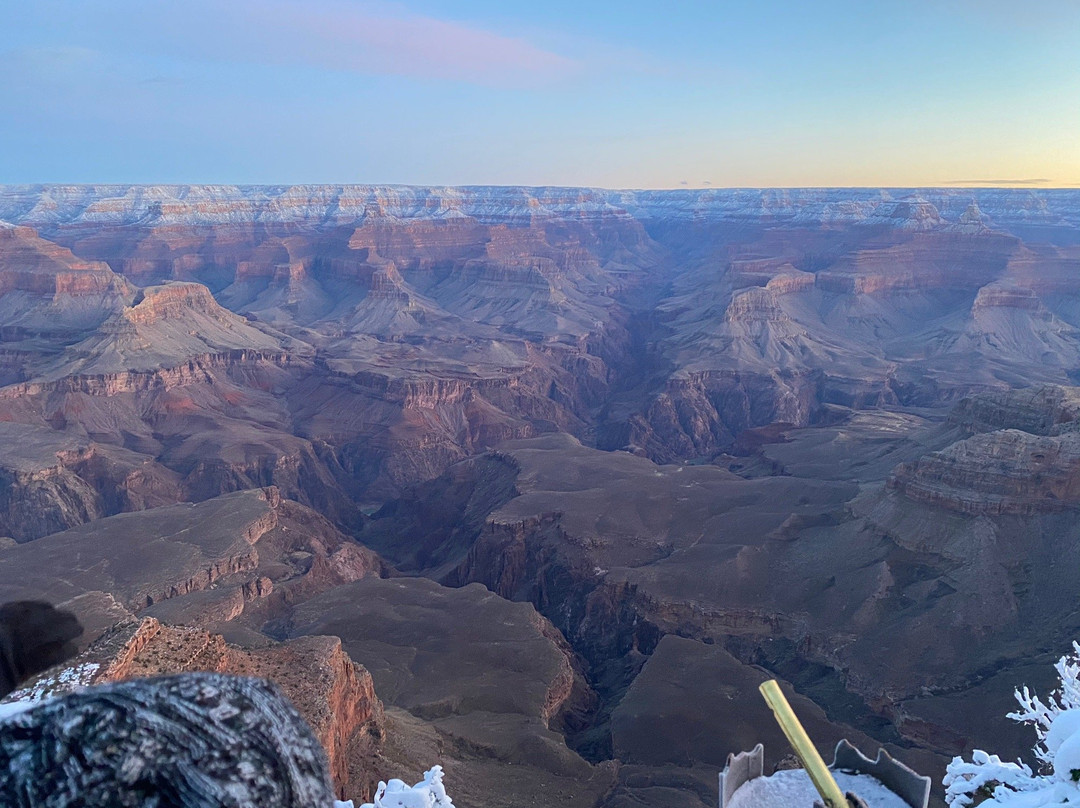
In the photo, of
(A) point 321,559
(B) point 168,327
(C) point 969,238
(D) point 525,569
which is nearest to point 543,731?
(D) point 525,569

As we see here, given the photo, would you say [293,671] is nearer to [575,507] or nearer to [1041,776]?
[1041,776]

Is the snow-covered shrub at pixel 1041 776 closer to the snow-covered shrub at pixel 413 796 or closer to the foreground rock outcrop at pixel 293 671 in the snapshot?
the snow-covered shrub at pixel 413 796

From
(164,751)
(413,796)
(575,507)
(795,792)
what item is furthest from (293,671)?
(575,507)

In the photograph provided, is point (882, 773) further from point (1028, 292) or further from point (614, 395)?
point (1028, 292)

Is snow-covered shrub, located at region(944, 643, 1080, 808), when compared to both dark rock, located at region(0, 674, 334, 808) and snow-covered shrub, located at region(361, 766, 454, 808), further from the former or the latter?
snow-covered shrub, located at region(361, 766, 454, 808)

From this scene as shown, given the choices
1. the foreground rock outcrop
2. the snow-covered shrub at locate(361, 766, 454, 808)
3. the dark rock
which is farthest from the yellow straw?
the foreground rock outcrop

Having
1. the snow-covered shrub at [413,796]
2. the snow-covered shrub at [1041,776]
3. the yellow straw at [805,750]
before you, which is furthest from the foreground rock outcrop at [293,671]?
the yellow straw at [805,750]

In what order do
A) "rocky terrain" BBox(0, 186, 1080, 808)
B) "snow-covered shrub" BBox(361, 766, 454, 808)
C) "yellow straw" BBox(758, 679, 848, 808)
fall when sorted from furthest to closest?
"rocky terrain" BBox(0, 186, 1080, 808) < "snow-covered shrub" BBox(361, 766, 454, 808) < "yellow straw" BBox(758, 679, 848, 808)
